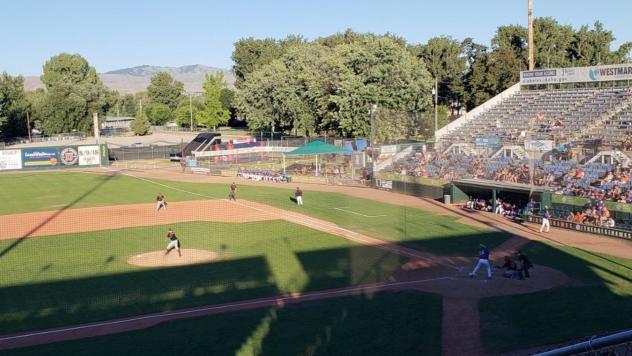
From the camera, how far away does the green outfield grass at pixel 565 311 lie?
50.2 feet

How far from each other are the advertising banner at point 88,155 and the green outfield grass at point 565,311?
185 feet

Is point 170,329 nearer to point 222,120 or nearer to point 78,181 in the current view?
point 78,181

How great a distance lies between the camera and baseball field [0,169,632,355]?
15.5m

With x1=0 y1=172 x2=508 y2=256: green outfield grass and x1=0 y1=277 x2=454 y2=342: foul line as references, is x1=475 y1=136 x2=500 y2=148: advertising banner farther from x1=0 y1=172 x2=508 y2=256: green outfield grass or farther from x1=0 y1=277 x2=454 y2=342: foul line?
x1=0 y1=277 x2=454 y2=342: foul line

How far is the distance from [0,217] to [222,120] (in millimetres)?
75999

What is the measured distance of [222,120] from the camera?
111m

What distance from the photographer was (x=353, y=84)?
60969 millimetres

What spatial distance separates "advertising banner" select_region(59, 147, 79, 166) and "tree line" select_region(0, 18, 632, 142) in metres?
23.8

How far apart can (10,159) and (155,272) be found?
166 ft

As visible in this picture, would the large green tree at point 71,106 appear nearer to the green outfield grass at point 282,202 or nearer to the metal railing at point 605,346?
the green outfield grass at point 282,202

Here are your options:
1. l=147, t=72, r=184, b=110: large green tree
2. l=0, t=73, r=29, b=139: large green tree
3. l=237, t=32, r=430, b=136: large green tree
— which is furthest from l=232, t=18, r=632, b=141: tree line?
l=147, t=72, r=184, b=110: large green tree

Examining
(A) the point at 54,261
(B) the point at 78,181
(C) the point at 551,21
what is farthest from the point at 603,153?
(C) the point at 551,21

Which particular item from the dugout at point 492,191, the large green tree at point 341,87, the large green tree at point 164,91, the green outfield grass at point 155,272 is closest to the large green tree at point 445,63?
the large green tree at point 341,87

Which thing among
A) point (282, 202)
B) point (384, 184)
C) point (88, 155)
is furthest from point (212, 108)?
point (282, 202)
